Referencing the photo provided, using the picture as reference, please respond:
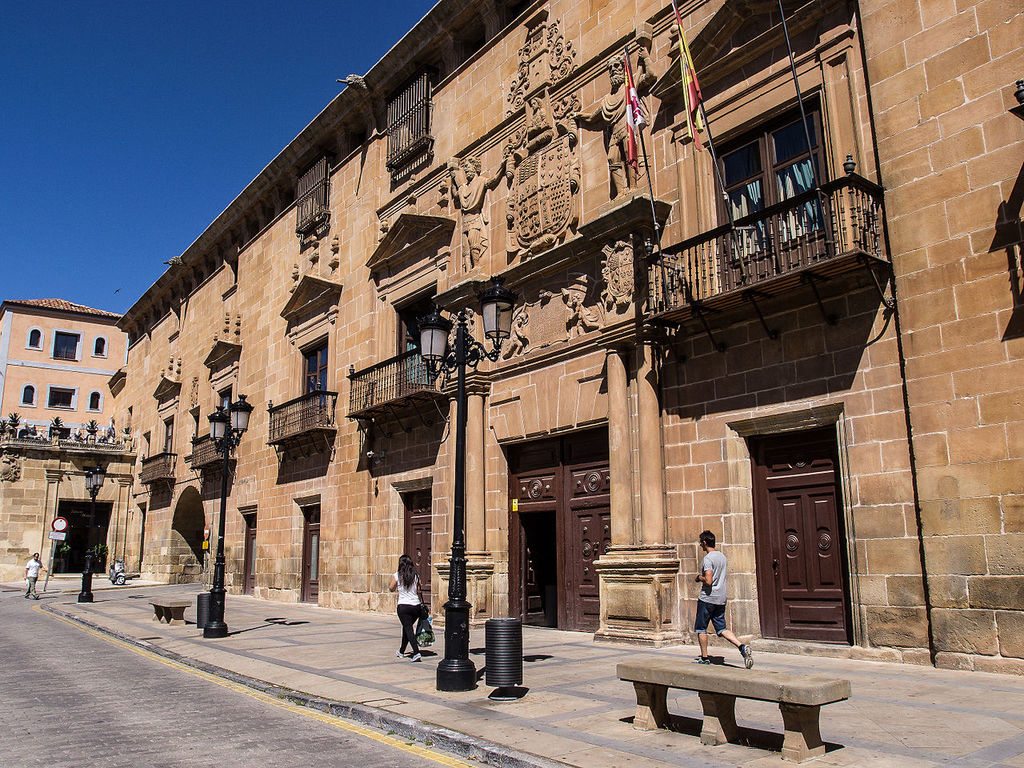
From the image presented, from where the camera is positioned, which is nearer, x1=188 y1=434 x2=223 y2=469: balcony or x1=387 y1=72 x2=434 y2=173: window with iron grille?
x1=387 y1=72 x2=434 y2=173: window with iron grille

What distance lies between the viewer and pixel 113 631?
15273mm

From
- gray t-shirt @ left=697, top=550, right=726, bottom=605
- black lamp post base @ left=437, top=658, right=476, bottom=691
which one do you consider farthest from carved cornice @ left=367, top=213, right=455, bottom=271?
black lamp post base @ left=437, top=658, right=476, bottom=691

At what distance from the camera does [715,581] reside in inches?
345

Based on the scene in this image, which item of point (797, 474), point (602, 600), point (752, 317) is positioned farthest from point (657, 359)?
point (602, 600)

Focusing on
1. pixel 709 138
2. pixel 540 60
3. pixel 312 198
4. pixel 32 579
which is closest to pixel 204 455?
pixel 32 579

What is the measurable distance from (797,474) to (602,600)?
11.1 feet

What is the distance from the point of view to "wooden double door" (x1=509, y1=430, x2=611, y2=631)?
12.9 meters

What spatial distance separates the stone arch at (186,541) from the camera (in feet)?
104

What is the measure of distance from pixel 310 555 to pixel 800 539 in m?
14.7

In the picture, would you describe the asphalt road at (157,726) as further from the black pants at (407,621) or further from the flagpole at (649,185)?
the flagpole at (649,185)

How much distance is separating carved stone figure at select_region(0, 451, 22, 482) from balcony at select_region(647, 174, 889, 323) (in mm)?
36092

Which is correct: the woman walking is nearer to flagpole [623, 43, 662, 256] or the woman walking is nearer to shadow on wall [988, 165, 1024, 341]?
flagpole [623, 43, 662, 256]

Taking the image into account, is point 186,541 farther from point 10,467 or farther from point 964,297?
point 964,297

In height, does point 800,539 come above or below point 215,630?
above
